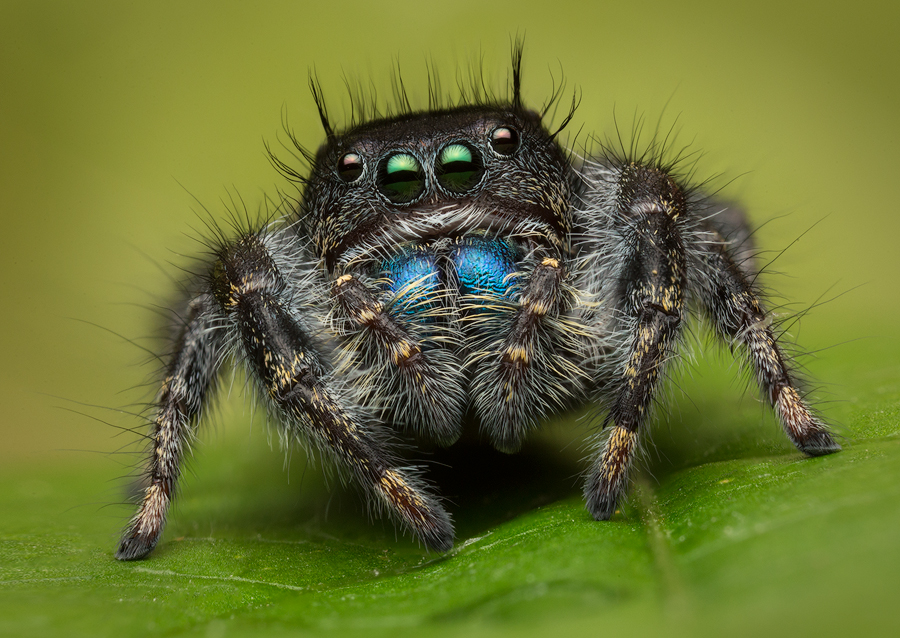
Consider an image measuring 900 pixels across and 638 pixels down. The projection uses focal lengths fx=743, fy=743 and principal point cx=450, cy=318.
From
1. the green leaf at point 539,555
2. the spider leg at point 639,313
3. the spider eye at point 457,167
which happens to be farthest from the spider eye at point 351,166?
the green leaf at point 539,555

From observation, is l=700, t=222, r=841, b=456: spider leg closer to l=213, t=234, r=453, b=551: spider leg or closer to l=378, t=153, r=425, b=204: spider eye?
l=378, t=153, r=425, b=204: spider eye

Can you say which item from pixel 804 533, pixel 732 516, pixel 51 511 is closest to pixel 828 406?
pixel 732 516

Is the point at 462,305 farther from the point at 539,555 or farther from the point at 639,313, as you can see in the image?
the point at 539,555

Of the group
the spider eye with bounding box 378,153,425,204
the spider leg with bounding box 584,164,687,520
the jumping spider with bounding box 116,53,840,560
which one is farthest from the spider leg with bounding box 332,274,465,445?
the spider leg with bounding box 584,164,687,520

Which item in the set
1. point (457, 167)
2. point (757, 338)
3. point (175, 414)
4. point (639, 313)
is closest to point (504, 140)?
point (457, 167)

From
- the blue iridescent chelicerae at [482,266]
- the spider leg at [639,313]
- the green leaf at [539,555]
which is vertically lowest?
the green leaf at [539,555]

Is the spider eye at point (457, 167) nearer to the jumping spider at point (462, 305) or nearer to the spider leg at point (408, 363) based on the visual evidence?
the jumping spider at point (462, 305)

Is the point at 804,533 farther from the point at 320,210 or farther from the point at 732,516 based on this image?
the point at 320,210

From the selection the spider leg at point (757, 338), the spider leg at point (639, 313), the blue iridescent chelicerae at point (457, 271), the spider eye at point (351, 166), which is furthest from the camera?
the spider eye at point (351, 166)
